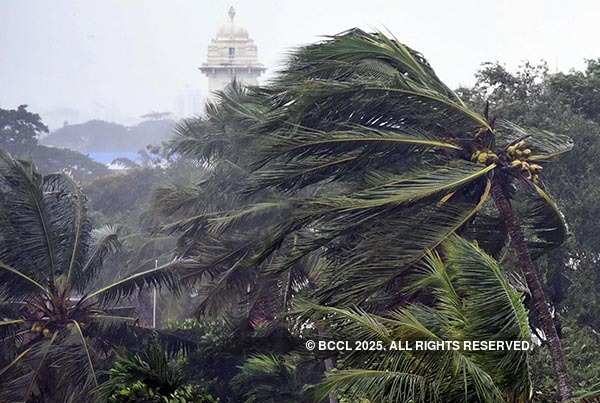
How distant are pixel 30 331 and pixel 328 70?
18.0 feet

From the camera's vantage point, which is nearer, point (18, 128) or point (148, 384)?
point (148, 384)

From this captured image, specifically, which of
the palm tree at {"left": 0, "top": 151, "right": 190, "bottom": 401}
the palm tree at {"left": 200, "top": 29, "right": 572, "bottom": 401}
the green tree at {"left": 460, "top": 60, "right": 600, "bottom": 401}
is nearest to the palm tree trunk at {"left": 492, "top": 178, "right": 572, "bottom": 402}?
the palm tree at {"left": 200, "top": 29, "right": 572, "bottom": 401}

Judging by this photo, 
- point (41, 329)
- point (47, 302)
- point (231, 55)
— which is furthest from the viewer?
point (231, 55)

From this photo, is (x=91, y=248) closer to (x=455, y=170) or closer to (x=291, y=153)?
(x=291, y=153)

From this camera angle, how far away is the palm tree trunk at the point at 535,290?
7459 mm

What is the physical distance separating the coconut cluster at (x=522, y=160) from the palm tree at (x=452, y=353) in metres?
2.21

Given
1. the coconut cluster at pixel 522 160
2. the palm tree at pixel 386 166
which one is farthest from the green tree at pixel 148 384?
the coconut cluster at pixel 522 160

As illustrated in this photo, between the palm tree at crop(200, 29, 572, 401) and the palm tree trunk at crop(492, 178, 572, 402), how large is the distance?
0.4 inches

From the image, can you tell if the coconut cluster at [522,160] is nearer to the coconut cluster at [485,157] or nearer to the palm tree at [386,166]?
the palm tree at [386,166]

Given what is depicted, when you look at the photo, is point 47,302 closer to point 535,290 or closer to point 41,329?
point 41,329

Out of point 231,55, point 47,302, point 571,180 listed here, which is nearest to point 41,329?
point 47,302

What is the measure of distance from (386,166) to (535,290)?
2043 mm

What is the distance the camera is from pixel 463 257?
621 cm

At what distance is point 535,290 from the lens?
7988mm
